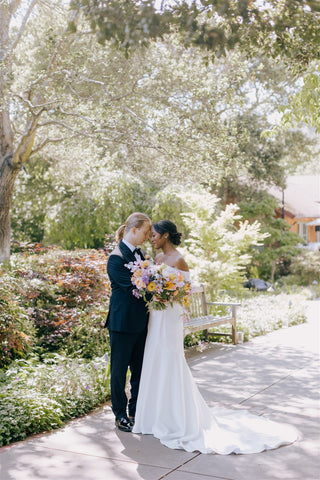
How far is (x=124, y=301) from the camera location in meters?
5.41

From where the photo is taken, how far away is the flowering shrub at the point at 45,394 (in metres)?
5.17

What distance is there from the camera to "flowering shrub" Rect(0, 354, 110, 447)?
5168mm

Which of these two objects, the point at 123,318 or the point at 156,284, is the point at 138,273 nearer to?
the point at 156,284

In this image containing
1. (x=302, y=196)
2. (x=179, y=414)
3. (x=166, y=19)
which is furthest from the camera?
(x=302, y=196)

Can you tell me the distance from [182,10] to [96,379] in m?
4.08

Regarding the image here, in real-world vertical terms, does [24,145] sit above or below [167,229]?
above

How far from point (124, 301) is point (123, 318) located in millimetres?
166

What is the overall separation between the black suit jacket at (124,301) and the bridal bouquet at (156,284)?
0.09 metres

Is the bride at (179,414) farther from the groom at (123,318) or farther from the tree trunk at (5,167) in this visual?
the tree trunk at (5,167)

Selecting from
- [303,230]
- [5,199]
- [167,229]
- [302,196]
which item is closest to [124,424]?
[167,229]

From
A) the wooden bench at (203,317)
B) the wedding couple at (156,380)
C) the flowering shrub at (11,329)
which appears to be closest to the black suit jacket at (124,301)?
the wedding couple at (156,380)

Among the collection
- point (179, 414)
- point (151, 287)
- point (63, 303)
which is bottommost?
point (179, 414)

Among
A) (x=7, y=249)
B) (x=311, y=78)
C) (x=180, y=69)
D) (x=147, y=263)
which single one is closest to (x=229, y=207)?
(x=180, y=69)

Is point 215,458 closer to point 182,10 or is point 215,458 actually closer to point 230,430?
point 230,430
